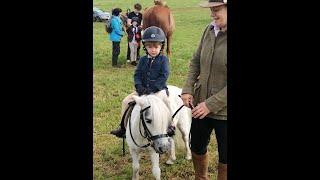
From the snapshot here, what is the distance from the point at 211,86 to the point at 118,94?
439 cm

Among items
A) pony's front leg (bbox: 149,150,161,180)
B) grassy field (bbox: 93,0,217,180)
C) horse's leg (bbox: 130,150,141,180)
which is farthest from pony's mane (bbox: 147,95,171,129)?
grassy field (bbox: 93,0,217,180)

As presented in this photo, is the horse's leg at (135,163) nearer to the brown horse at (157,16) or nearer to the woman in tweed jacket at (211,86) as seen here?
the woman in tweed jacket at (211,86)

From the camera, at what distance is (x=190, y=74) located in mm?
3514

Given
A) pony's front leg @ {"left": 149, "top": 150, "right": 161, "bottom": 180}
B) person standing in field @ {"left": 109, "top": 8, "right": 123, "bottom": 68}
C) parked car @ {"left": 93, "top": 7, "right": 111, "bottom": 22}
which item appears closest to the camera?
pony's front leg @ {"left": 149, "top": 150, "right": 161, "bottom": 180}

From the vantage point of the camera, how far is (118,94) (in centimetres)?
746

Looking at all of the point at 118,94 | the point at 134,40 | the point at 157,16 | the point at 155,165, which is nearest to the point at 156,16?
the point at 157,16

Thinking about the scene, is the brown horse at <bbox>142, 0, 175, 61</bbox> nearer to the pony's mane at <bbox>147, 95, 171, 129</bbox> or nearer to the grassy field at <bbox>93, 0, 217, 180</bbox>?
the grassy field at <bbox>93, 0, 217, 180</bbox>

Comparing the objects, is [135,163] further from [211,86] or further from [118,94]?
[118,94]

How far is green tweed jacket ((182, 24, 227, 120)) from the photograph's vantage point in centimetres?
312
